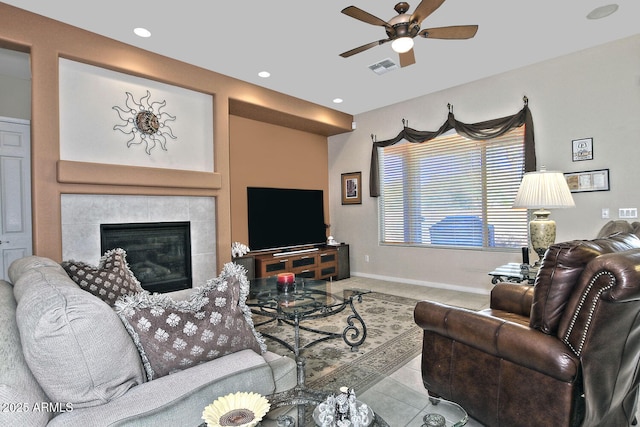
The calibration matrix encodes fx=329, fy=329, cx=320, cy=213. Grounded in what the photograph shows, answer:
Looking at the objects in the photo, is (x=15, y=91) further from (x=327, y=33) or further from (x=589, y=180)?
(x=589, y=180)

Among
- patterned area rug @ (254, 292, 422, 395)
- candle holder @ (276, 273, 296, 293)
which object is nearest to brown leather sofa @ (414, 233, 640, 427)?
patterned area rug @ (254, 292, 422, 395)

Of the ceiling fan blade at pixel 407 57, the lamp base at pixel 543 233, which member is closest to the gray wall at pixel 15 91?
the ceiling fan blade at pixel 407 57

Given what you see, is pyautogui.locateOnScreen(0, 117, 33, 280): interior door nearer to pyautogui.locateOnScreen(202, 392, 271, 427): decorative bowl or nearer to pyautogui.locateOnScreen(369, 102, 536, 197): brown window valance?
pyautogui.locateOnScreen(202, 392, 271, 427): decorative bowl

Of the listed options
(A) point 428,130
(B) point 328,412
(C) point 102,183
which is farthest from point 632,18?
(C) point 102,183

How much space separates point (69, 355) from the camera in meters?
0.92

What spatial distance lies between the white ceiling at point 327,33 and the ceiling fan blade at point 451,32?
401 millimetres

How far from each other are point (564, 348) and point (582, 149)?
11.0 ft

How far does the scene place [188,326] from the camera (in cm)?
122

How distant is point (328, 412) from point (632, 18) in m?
4.38

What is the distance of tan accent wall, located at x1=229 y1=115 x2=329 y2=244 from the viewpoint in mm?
5051

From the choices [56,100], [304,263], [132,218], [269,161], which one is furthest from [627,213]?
[56,100]

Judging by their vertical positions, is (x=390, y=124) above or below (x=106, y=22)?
below

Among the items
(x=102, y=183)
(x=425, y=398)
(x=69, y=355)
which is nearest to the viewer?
(x=69, y=355)

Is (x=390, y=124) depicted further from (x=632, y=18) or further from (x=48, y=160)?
(x=48, y=160)
